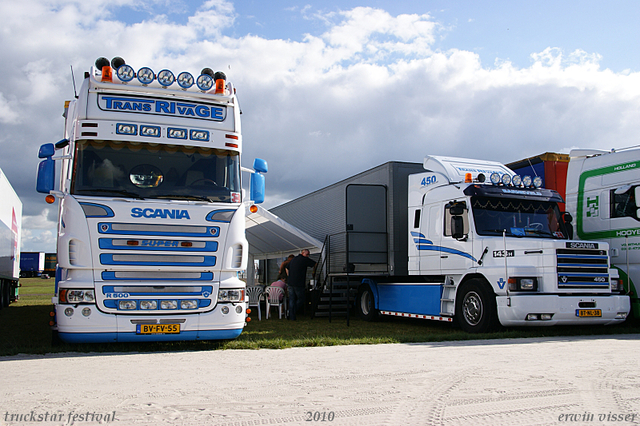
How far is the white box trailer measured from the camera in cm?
1655

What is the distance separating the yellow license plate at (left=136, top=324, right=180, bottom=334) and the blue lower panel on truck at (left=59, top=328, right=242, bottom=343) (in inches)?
1.6

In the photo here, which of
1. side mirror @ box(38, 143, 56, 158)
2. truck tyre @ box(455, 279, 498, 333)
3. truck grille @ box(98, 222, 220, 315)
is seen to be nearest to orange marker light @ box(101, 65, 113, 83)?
side mirror @ box(38, 143, 56, 158)

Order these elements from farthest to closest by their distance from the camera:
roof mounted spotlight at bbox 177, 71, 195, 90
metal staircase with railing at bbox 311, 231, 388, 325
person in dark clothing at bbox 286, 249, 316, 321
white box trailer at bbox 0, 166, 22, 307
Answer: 1. white box trailer at bbox 0, 166, 22, 307
2. person in dark clothing at bbox 286, 249, 316, 321
3. metal staircase with railing at bbox 311, 231, 388, 325
4. roof mounted spotlight at bbox 177, 71, 195, 90

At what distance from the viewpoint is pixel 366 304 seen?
14773 mm

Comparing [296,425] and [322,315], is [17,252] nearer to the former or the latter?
[322,315]

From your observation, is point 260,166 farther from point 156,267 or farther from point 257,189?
point 156,267

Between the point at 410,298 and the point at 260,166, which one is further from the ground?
the point at 260,166

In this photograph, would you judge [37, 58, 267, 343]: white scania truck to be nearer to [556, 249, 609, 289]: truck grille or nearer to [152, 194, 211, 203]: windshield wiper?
[152, 194, 211, 203]: windshield wiper

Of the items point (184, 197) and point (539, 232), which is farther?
point (539, 232)

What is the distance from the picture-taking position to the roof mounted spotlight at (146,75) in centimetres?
850

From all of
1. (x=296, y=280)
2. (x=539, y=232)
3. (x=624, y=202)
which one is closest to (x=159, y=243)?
(x=296, y=280)

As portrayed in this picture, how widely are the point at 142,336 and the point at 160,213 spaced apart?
5.43 ft

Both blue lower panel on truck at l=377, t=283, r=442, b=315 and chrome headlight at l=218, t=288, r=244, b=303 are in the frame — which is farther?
blue lower panel on truck at l=377, t=283, r=442, b=315

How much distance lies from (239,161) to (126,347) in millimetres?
3189
